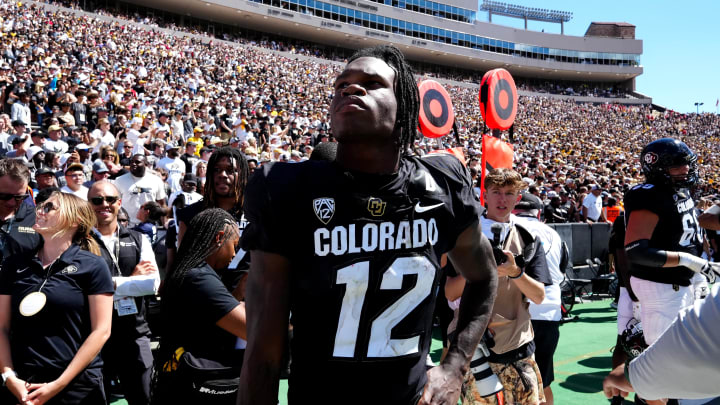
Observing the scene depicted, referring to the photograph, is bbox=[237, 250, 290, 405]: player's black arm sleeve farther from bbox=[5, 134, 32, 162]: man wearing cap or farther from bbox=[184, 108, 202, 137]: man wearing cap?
bbox=[184, 108, 202, 137]: man wearing cap

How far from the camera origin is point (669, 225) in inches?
137

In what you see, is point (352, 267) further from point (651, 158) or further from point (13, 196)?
point (13, 196)

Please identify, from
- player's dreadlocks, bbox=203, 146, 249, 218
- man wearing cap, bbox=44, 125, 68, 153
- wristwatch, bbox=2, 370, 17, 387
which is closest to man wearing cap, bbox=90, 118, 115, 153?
man wearing cap, bbox=44, 125, 68, 153

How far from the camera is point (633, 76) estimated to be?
6209 cm

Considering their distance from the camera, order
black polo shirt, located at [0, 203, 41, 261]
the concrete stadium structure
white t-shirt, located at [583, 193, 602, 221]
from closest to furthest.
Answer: black polo shirt, located at [0, 203, 41, 261]
white t-shirt, located at [583, 193, 602, 221]
the concrete stadium structure

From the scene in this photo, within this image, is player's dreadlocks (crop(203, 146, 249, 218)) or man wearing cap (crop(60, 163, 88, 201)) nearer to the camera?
player's dreadlocks (crop(203, 146, 249, 218))

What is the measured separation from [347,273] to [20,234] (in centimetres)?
246

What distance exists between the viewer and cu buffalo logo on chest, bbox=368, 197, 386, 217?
1.42 m

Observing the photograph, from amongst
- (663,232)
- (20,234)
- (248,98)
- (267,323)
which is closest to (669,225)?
(663,232)

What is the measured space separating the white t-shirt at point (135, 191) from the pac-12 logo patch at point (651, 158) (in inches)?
211

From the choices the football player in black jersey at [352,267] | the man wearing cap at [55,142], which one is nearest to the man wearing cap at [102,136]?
the man wearing cap at [55,142]

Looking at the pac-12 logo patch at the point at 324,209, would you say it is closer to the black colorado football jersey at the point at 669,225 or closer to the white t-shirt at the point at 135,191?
the black colorado football jersey at the point at 669,225

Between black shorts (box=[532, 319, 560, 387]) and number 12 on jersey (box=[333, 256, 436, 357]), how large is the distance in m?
2.28

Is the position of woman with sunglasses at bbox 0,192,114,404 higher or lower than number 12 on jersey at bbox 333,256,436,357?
lower
